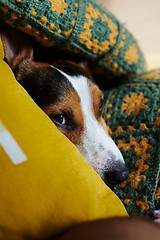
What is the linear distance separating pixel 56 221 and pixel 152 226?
0.78 ft

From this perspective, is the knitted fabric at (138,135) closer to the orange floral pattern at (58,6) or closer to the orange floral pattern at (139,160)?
the orange floral pattern at (139,160)

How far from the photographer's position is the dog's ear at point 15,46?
1166 mm

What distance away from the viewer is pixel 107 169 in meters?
1.01

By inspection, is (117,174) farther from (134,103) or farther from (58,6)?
(58,6)

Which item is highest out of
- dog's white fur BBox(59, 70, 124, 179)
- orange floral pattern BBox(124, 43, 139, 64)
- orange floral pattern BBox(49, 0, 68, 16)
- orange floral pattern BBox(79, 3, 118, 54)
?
orange floral pattern BBox(49, 0, 68, 16)

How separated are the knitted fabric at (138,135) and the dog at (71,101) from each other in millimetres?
54

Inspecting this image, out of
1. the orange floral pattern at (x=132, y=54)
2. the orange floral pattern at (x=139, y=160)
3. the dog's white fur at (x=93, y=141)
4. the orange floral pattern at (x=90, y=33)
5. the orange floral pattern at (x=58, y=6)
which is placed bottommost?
the orange floral pattern at (x=139, y=160)

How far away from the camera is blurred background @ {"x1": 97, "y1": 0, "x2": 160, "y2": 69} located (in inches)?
96.5

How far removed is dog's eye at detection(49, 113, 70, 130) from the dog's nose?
265mm

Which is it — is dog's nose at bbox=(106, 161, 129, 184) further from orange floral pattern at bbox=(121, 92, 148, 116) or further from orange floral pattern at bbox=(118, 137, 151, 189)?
orange floral pattern at bbox=(121, 92, 148, 116)

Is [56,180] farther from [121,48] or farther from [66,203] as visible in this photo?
[121,48]

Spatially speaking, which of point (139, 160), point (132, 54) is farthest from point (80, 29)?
point (139, 160)

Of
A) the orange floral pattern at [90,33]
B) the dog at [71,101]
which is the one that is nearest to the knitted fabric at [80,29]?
the orange floral pattern at [90,33]

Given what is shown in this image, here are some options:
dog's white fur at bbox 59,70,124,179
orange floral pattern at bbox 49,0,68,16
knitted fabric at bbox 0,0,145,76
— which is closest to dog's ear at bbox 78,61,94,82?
knitted fabric at bbox 0,0,145,76
